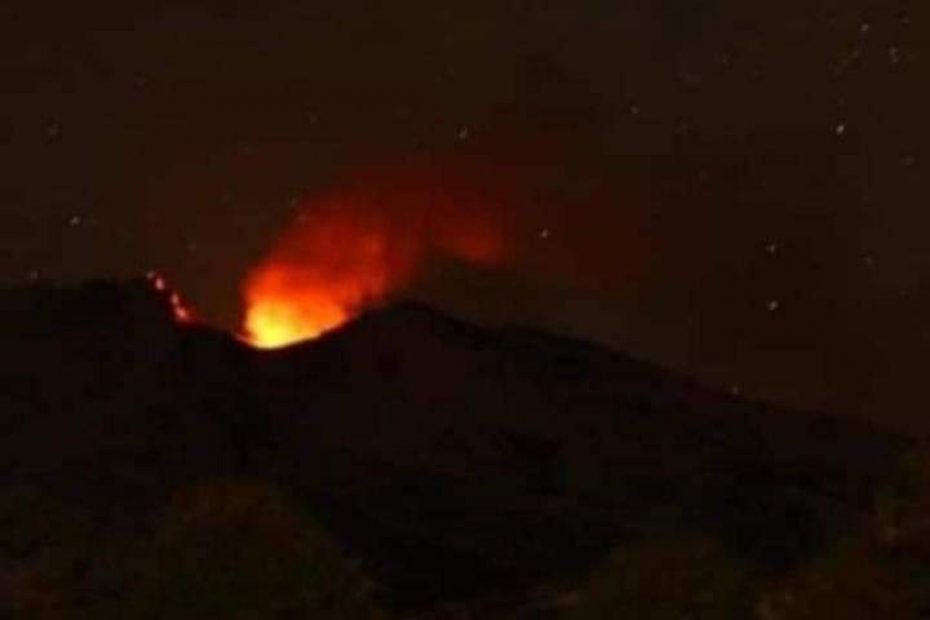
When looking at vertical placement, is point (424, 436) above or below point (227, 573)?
above

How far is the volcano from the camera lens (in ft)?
132

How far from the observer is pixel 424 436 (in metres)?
51.0

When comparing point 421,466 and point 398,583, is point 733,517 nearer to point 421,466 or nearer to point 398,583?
point 421,466

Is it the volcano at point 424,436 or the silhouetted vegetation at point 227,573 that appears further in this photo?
the volcano at point 424,436

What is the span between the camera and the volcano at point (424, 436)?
132 feet

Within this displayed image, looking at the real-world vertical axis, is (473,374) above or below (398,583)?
above

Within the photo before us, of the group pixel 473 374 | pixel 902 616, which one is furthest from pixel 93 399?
pixel 902 616

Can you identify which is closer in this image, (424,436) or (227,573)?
(227,573)

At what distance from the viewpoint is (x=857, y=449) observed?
157 feet

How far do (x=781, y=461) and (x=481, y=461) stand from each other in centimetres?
630

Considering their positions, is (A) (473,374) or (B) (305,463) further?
(A) (473,374)

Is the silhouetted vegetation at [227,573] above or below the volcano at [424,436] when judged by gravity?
below

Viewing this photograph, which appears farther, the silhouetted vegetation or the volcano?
the volcano

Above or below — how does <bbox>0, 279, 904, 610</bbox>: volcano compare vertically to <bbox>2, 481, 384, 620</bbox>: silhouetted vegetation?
above
